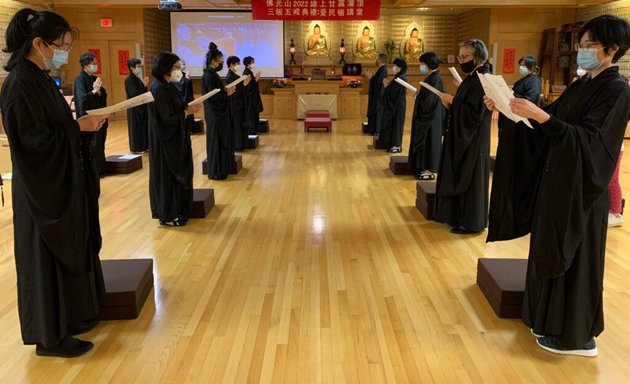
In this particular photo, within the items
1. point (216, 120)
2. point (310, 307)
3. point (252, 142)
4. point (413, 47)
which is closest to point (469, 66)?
point (310, 307)

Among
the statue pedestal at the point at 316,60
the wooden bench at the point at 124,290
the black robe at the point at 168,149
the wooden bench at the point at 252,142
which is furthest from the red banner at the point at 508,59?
the wooden bench at the point at 124,290

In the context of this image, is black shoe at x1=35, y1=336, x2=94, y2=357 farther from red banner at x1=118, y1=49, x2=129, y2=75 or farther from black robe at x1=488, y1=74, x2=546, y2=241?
red banner at x1=118, y1=49, x2=129, y2=75

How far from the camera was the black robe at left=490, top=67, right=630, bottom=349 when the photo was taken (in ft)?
7.39

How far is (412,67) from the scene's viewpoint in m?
15.3

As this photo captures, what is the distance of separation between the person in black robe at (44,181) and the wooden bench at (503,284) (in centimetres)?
215

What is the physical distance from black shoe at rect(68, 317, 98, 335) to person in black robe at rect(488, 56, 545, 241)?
2169 mm

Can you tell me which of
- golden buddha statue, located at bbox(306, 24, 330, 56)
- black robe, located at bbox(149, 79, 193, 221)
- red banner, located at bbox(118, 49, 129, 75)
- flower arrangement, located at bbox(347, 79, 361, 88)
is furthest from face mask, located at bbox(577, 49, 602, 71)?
golden buddha statue, located at bbox(306, 24, 330, 56)

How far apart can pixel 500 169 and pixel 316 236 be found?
80.0 inches

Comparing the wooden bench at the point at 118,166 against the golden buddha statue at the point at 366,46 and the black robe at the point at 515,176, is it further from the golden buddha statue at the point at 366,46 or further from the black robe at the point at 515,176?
the golden buddha statue at the point at 366,46

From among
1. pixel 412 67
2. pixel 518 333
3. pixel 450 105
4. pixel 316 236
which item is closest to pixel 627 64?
pixel 412 67

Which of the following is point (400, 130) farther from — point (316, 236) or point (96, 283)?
point (96, 283)

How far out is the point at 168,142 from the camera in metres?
4.40

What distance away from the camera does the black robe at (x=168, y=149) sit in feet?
14.2

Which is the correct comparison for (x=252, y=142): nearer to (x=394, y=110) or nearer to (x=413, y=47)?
(x=394, y=110)
